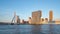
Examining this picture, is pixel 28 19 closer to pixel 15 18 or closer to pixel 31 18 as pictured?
pixel 31 18

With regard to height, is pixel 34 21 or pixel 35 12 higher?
pixel 35 12

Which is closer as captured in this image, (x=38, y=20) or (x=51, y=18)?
(x=51, y=18)

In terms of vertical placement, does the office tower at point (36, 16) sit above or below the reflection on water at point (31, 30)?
above

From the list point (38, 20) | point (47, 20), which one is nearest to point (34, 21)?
point (38, 20)

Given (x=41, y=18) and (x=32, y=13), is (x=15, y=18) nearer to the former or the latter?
(x=32, y=13)

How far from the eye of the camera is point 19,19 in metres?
6.87

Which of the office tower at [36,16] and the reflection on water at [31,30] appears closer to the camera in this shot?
the office tower at [36,16]

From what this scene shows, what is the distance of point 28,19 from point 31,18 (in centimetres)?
20

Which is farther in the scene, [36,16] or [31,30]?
[31,30]

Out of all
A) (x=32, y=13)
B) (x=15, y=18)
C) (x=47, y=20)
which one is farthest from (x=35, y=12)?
(x=15, y=18)

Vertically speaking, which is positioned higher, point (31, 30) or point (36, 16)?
point (36, 16)

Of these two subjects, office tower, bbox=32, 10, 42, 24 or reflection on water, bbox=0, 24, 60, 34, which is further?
reflection on water, bbox=0, 24, 60, 34

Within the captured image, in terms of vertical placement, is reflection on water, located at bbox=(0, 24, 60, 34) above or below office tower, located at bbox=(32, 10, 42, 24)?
below

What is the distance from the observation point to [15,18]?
701 centimetres
